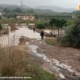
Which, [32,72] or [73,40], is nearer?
[32,72]

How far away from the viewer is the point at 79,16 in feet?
91.5

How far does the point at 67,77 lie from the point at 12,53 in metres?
3.76

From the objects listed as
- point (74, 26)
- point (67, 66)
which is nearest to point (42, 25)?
point (74, 26)

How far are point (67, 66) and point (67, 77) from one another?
10.2 feet

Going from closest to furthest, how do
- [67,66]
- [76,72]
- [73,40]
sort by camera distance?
[76,72] → [67,66] → [73,40]

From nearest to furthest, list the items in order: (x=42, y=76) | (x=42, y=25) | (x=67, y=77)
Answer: (x=42, y=76), (x=67, y=77), (x=42, y=25)

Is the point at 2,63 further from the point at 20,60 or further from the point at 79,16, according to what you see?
the point at 79,16

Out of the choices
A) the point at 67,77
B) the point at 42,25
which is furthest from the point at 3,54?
the point at 42,25

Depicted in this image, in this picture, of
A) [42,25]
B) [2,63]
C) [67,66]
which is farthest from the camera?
[42,25]

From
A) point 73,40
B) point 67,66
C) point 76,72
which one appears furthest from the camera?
point 73,40

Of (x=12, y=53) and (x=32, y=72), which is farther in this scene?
(x=32, y=72)

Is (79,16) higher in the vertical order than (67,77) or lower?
higher

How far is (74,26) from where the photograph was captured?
28.0 m

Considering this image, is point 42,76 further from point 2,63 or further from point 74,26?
point 74,26
